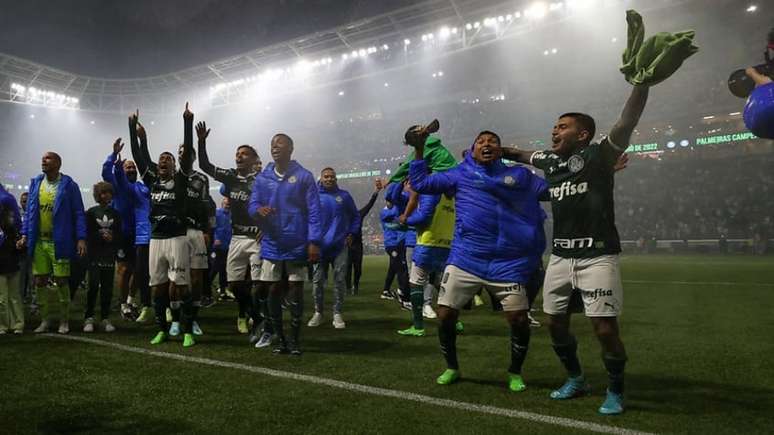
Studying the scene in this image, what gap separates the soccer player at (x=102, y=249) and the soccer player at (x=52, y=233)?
32 centimetres

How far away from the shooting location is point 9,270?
267 inches

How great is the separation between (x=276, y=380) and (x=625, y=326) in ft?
17.3

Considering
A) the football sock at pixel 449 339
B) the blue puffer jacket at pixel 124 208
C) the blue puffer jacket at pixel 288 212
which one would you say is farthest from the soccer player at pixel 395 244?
the football sock at pixel 449 339

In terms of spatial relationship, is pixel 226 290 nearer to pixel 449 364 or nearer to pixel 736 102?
pixel 449 364

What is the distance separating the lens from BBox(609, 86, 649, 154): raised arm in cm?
340

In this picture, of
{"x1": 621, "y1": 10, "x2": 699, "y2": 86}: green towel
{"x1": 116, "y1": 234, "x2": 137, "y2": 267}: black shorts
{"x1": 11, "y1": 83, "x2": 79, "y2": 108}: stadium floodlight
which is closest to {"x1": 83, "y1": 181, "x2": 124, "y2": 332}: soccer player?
{"x1": 116, "y1": 234, "x2": 137, "y2": 267}: black shorts

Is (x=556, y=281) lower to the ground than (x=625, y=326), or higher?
higher

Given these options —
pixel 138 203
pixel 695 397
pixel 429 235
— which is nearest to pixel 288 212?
pixel 429 235

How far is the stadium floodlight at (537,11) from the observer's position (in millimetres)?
28438

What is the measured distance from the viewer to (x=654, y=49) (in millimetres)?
3338

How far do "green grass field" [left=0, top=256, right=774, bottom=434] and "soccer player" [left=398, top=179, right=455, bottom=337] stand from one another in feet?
2.59

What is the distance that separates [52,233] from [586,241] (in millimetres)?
6633

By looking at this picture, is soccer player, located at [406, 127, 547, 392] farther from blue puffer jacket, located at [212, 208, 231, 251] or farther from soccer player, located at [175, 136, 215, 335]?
blue puffer jacket, located at [212, 208, 231, 251]

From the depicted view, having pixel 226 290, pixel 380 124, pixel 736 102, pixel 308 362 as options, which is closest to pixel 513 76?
pixel 380 124
